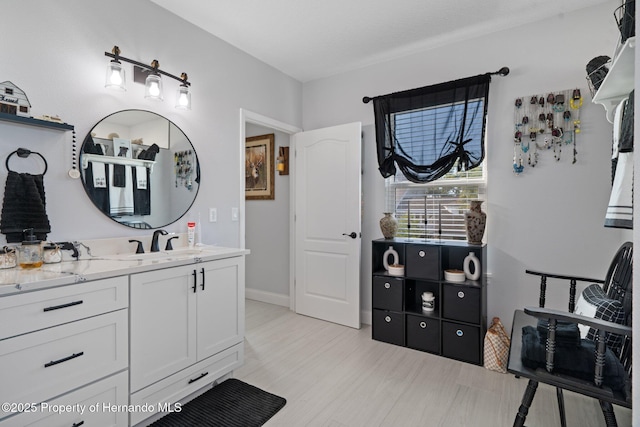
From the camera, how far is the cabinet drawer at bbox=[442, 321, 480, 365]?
254 centimetres

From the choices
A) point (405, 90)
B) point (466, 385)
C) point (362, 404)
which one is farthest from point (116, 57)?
point (466, 385)

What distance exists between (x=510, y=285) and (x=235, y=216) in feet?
8.14

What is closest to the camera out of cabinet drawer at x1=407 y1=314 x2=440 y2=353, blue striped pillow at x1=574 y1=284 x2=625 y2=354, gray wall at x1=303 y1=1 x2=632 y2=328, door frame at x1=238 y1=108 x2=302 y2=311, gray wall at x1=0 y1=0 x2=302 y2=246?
blue striped pillow at x1=574 y1=284 x2=625 y2=354

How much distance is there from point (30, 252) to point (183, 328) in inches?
34.1

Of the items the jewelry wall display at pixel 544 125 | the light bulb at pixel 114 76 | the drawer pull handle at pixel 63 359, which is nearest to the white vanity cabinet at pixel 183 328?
the drawer pull handle at pixel 63 359

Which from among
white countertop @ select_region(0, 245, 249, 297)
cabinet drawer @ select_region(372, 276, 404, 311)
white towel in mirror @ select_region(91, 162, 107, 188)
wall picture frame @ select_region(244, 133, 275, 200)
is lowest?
cabinet drawer @ select_region(372, 276, 404, 311)

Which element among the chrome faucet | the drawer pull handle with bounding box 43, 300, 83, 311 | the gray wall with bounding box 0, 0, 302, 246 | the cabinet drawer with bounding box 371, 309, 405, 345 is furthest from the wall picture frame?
the drawer pull handle with bounding box 43, 300, 83, 311

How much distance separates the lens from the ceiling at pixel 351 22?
2.39m

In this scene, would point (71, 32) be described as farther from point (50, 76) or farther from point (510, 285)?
point (510, 285)

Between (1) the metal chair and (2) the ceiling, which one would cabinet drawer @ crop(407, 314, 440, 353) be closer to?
(1) the metal chair

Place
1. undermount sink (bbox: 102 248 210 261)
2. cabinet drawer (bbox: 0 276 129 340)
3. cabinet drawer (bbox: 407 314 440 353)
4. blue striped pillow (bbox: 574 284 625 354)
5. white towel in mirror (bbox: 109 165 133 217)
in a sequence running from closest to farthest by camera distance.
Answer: cabinet drawer (bbox: 0 276 129 340)
blue striped pillow (bbox: 574 284 625 354)
undermount sink (bbox: 102 248 210 261)
white towel in mirror (bbox: 109 165 133 217)
cabinet drawer (bbox: 407 314 440 353)

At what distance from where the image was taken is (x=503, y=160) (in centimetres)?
274

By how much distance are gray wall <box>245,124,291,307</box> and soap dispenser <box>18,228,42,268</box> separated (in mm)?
2512

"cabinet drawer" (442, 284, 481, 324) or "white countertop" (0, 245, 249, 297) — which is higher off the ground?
"white countertop" (0, 245, 249, 297)
